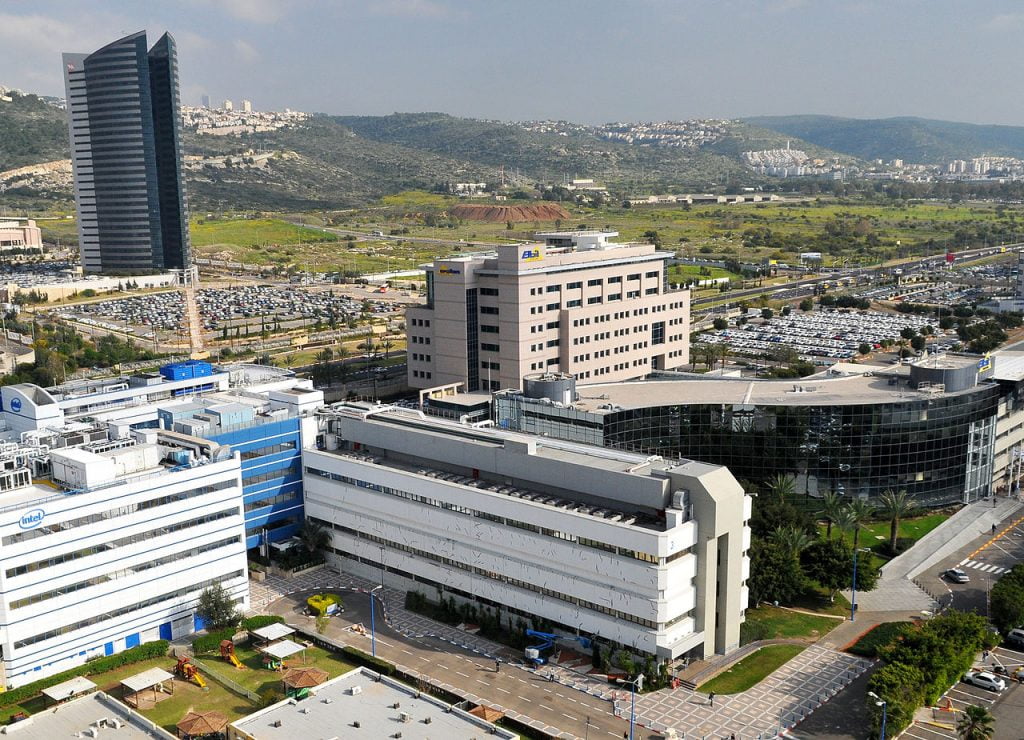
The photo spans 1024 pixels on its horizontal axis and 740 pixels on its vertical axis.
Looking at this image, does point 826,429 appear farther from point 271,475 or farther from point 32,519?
point 32,519

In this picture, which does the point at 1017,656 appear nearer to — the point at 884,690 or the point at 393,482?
the point at 884,690

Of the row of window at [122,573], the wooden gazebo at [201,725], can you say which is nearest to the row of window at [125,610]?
the row of window at [122,573]

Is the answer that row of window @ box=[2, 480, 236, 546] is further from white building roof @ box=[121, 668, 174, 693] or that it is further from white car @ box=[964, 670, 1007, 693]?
white car @ box=[964, 670, 1007, 693]

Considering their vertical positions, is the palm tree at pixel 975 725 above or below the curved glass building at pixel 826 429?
below

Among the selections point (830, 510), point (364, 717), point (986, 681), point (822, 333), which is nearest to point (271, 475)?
point (364, 717)

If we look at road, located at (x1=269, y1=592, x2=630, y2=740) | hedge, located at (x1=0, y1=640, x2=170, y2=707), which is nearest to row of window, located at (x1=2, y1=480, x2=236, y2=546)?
hedge, located at (x1=0, y1=640, x2=170, y2=707)

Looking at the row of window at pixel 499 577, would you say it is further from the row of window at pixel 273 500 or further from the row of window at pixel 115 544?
the row of window at pixel 115 544

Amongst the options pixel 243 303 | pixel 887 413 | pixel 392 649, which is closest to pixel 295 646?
pixel 392 649
